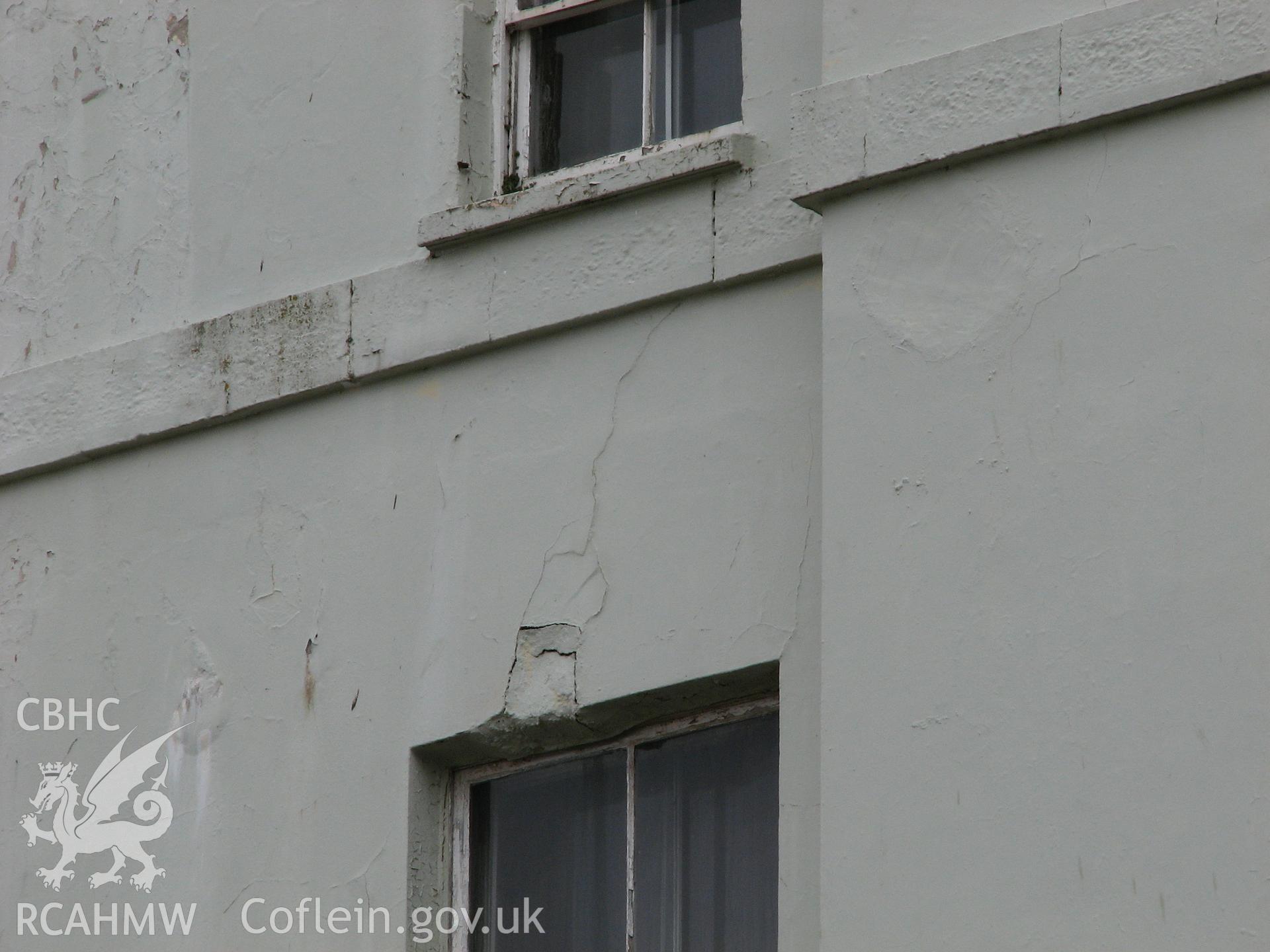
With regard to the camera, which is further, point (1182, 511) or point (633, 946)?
point (633, 946)

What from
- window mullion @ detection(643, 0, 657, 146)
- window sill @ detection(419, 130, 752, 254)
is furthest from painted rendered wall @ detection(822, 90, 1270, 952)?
window mullion @ detection(643, 0, 657, 146)

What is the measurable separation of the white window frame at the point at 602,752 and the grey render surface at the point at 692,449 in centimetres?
7

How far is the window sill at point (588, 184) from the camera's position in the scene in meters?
6.54

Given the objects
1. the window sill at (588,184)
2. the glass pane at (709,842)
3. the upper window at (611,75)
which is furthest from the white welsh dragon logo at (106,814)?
the upper window at (611,75)

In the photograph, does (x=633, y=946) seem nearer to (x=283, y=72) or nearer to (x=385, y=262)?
(x=385, y=262)

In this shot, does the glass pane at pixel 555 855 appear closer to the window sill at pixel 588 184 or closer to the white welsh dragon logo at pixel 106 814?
the white welsh dragon logo at pixel 106 814

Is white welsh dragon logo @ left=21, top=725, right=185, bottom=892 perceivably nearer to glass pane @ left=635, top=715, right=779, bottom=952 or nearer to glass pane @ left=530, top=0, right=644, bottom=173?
glass pane @ left=635, top=715, right=779, bottom=952

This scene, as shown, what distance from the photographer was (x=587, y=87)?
7.14 metres

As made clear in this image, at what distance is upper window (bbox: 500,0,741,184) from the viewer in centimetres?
692

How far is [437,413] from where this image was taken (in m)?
6.85

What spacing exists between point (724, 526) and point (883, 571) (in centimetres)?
68

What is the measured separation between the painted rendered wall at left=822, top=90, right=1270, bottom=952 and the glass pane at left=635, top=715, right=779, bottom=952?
64 centimetres

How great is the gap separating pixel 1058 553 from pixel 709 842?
1381mm

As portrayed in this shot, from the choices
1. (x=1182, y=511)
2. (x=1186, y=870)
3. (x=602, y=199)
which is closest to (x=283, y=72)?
(x=602, y=199)
